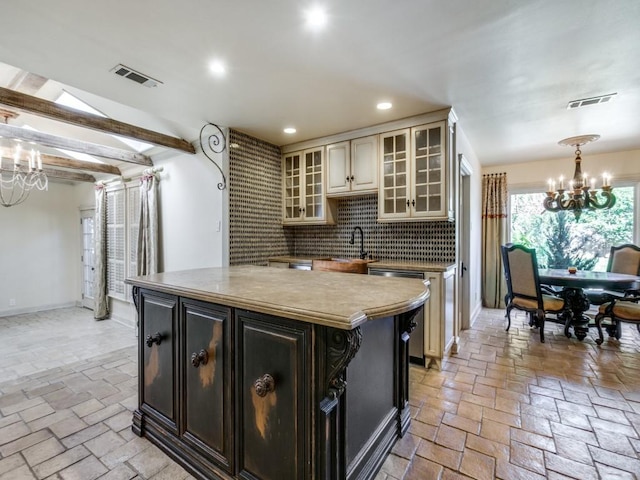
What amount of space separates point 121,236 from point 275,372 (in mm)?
4738

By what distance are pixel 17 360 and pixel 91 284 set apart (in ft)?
9.61

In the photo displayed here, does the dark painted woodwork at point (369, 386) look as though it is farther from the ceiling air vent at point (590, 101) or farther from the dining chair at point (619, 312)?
the dining chair at point (619, 312)

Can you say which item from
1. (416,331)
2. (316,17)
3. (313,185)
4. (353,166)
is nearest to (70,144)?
(313,185)

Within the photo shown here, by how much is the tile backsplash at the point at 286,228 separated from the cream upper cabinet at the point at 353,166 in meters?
0.38

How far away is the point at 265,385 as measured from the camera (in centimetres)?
120

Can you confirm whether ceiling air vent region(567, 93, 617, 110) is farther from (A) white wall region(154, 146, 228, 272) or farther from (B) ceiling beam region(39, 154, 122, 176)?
(B) ceiling beam region(39, 154, 122, 176)

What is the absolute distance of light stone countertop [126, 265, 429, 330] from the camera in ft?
3.48

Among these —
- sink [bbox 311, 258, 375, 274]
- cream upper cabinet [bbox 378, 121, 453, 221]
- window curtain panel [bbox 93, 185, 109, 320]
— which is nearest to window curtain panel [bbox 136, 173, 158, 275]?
window curtain panel [bbox 93, 185, 109, 320]

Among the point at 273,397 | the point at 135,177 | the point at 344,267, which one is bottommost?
the point at 273,397

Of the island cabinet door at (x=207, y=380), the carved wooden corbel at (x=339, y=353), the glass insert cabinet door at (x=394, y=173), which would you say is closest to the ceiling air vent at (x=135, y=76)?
the island cabinet door at (x=207, y=380)

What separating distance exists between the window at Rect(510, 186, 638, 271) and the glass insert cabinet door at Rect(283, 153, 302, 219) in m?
3.94

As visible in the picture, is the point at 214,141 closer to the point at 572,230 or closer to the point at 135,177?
the point at 135,177

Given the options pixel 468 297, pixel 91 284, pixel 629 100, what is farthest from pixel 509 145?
pixel 91 284

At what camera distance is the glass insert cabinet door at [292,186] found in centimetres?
392
